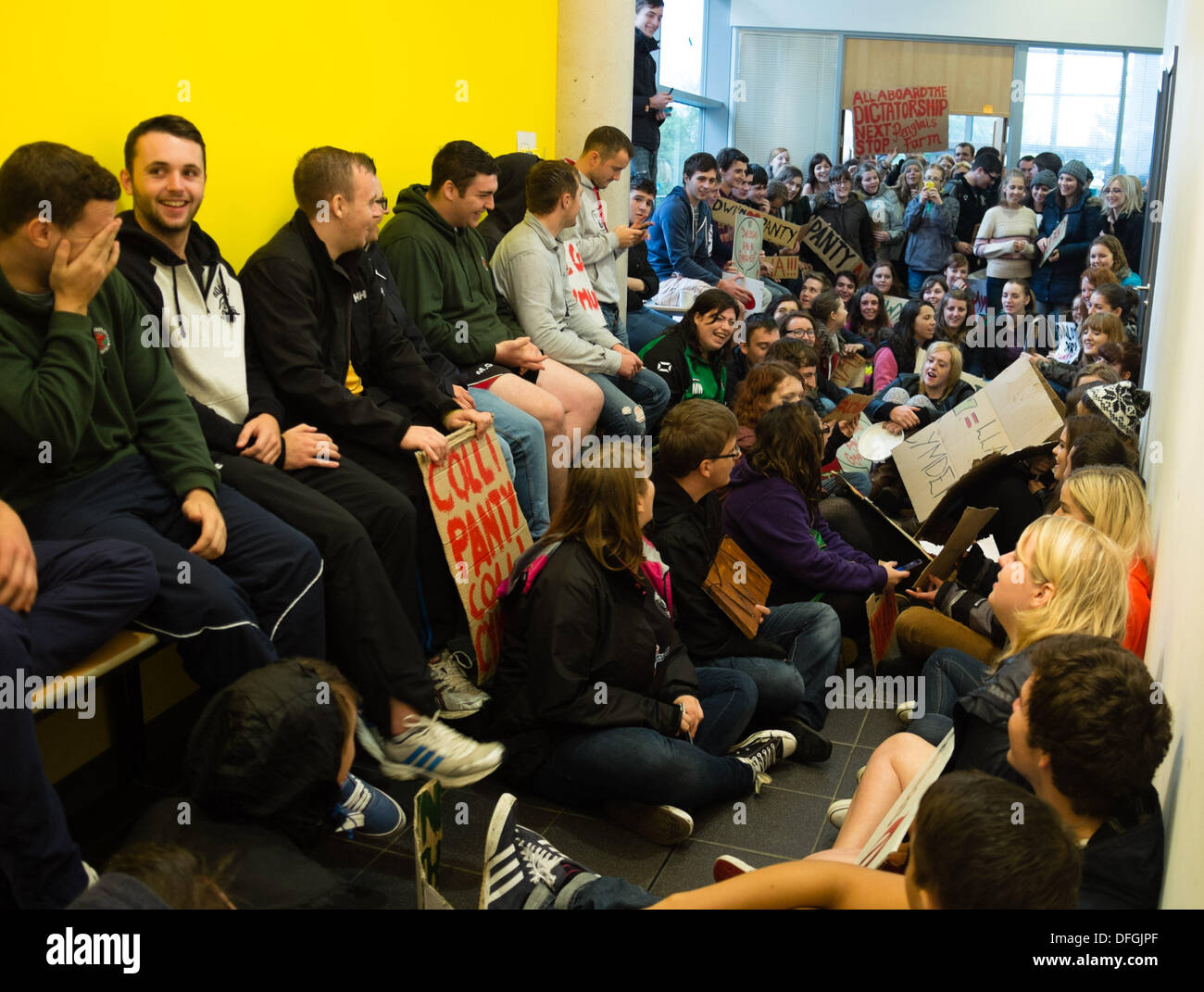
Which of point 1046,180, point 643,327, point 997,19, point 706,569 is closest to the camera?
point 706,569

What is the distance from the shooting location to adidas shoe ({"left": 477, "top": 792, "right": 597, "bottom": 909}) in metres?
2.53

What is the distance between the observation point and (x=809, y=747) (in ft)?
12.3

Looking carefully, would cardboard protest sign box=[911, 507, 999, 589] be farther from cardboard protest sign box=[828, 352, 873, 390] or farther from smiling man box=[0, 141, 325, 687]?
cardboard protest sign box=[828, 352, 873, 390]

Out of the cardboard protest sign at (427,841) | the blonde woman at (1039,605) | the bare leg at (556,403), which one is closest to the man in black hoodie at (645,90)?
the bare leg at (556,403)

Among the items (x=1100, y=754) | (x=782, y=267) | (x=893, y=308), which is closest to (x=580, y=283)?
(x=1100, y=754)

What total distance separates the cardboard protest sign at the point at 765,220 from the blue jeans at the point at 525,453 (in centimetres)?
467

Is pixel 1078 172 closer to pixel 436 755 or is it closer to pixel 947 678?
pixel 947 678

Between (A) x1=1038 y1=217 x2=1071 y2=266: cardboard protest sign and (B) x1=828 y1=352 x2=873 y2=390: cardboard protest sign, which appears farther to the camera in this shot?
(A) x1=1038 y1=217 x2=1071 y2=266: cardboard protest sign

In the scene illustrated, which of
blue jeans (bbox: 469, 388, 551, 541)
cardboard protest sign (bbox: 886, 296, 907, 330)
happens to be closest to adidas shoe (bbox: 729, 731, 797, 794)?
blue jeans (bbox: 469, 388, 551, 541)

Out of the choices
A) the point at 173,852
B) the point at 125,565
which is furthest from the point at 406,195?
the point at 173,852

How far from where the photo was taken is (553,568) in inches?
129

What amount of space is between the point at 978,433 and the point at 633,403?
5.55 ft

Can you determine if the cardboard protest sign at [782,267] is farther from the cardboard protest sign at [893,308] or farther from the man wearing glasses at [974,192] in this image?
the man wearing glasses at [974,192]

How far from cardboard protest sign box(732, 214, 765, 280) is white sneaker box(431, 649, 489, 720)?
5.46m
